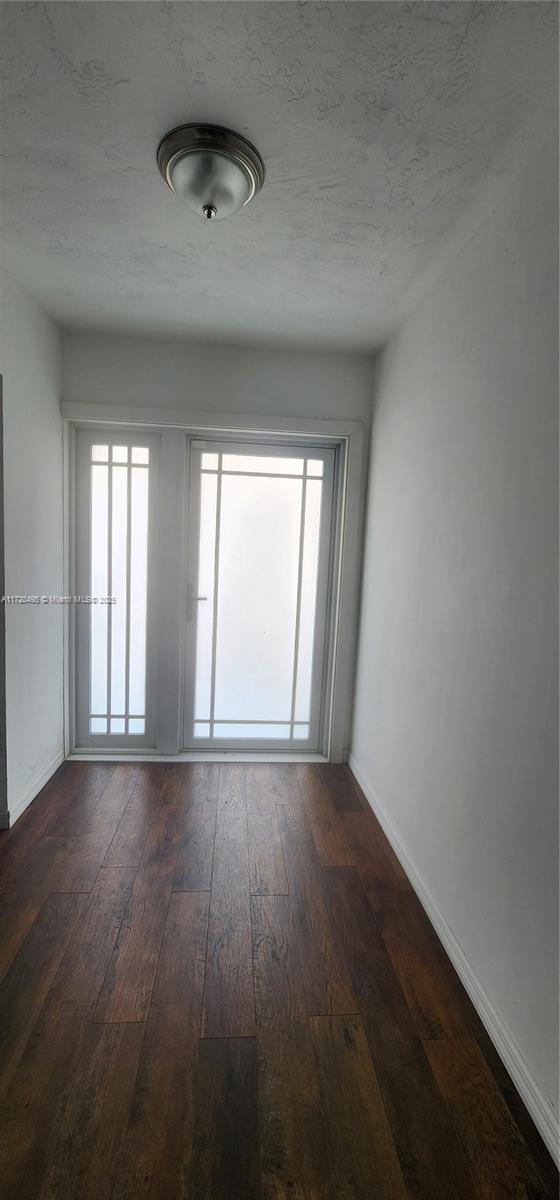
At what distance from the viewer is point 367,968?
1.65 meters

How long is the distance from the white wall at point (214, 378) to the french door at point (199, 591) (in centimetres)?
24

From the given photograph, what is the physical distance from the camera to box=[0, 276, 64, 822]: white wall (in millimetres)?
2260

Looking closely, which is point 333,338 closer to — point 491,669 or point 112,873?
point 491,669

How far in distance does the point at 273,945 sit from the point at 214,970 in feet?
0.74

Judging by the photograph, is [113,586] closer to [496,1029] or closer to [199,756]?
[199,756]

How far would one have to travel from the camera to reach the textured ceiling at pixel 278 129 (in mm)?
1096

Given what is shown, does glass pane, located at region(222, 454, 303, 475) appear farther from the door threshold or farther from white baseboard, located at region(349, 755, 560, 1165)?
white baseboard, located at region(349, 755, 560, 1165)

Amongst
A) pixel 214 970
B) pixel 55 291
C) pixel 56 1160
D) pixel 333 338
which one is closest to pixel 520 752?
pixel 214 970

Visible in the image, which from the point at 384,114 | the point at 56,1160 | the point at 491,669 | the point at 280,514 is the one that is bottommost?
the point at 56,1160

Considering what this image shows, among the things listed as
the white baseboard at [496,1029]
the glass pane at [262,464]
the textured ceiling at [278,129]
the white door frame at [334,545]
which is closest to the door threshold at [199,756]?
the white door frame at [334,545]

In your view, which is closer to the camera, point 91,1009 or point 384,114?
point 384,114

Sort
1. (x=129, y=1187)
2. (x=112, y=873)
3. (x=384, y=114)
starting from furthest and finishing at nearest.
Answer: (x=112, y=873), (x=384, y=114), (x=129, y=1187)

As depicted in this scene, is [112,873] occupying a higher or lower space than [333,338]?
lower

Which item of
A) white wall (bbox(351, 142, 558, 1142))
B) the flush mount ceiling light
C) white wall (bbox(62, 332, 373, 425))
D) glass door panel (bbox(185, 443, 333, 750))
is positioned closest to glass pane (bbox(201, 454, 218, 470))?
glass door panel (bbox(185, 443, 333, 750))
